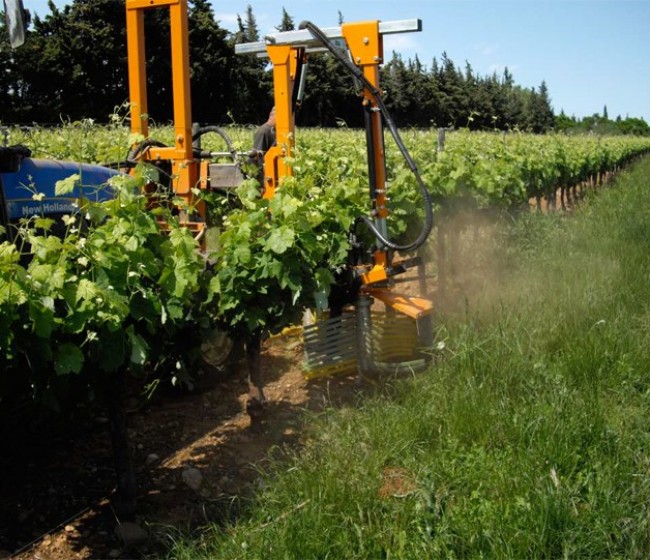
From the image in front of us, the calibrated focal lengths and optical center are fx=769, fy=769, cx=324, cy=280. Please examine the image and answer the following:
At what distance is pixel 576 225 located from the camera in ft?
31.9

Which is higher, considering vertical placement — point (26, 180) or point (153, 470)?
point (26, 180)

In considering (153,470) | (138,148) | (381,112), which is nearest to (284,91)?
(381,112)

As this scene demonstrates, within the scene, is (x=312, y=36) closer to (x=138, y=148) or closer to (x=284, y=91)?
(x=284, y=91)

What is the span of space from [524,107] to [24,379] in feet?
207

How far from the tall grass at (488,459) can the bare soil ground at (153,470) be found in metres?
0.24

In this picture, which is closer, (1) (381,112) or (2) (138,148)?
(1) (381,112)

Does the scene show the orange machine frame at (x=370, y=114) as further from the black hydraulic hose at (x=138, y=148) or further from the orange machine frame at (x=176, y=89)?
the black hydraulic hose at (x=138, y=148)

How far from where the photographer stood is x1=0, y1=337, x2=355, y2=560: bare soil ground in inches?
138

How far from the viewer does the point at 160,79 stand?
26703mm

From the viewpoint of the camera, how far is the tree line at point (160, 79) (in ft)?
86.2

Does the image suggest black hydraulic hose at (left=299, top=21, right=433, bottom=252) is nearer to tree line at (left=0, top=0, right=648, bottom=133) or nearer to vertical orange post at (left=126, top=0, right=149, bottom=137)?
vertical orange post at (left=126, top=0, right=149, bottom=137)

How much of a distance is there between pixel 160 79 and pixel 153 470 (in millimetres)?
24403

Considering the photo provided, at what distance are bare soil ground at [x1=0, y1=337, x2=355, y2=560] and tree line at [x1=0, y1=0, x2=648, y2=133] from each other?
16.1 m

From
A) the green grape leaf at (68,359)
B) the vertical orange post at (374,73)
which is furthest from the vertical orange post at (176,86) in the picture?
the green grape leaf at (68,359)
